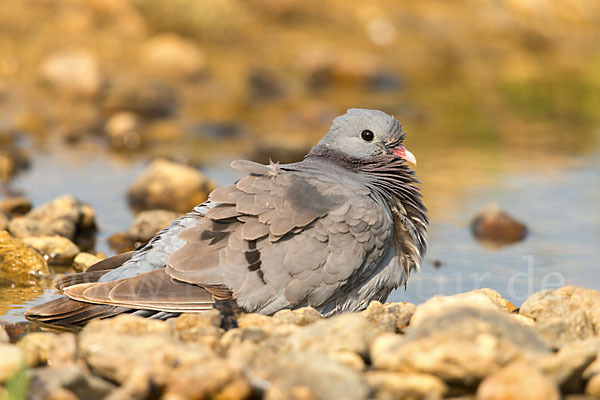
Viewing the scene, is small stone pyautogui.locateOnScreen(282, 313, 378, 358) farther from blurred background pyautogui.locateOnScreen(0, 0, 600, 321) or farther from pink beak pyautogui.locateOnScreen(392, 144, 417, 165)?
blurred background pyautogui.locateOnScreen(0, 0, 600, 321)

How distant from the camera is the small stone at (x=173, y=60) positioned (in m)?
15.5

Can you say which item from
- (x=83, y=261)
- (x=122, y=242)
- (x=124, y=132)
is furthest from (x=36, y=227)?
(x=124, y=132)

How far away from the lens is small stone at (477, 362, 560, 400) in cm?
358

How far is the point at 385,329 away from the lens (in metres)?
4.95

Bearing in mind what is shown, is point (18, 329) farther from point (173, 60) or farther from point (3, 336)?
point (173, 60)

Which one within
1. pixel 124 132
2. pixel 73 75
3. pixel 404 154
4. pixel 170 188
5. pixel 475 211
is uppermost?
pixel 73 75

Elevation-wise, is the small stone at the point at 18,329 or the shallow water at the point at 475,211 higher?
the shallow water at the point at 475,211

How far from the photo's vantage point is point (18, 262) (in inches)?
255

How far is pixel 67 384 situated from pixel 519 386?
1.86 metres

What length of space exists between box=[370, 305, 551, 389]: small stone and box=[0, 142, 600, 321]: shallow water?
2324mm

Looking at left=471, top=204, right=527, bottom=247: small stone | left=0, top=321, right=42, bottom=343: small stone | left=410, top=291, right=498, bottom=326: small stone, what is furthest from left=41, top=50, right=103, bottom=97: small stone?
left=410, top=291, right=498, bottom=326: small stone

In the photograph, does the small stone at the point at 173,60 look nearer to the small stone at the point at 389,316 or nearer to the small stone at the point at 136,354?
the small stone at the point at 389,316

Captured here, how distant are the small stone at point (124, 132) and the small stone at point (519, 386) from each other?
9216mm

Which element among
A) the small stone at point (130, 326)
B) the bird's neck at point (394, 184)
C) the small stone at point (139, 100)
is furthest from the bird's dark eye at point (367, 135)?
the small stone at point (139, 100)
